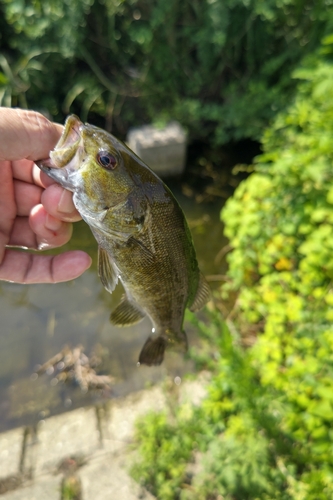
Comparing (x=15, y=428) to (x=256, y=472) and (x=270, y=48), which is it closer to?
(x=256, y=472)

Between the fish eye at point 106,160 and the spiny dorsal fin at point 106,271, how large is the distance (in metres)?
0.41

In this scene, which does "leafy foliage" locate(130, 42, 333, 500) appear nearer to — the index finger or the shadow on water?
the shadow on water

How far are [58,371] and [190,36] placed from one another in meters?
5.46

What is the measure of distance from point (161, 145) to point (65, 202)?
165 inches

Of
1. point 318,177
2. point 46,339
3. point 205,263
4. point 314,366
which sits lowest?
point 46,339

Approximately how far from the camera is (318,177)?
2668mm

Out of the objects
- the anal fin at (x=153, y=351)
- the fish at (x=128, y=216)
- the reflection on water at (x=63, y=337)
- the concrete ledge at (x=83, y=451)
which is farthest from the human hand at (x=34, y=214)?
the reflection on water at (x=63, y=337)

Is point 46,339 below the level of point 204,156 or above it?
below

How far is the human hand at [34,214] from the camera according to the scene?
152 centimetres

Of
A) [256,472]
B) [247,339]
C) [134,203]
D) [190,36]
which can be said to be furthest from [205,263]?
[190,36]

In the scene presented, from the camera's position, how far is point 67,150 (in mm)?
1354

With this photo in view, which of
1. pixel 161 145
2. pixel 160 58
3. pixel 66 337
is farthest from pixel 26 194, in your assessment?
pixel 160 58

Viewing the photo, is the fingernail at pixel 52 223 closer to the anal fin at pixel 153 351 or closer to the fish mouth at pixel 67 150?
the fish mouth at pixel 67 150

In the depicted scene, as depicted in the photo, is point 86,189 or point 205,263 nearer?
point 86,189
